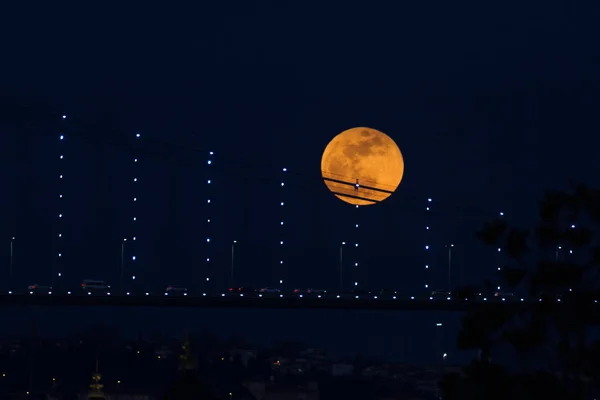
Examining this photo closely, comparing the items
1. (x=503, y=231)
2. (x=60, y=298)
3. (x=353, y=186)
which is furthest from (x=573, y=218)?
(x=353, y=186)

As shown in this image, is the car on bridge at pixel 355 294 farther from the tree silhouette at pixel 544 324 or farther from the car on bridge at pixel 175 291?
the tree silhouette at pixel 544 324

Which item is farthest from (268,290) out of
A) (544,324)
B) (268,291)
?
(544,324)

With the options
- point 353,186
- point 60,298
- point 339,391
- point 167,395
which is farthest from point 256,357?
point 167,395

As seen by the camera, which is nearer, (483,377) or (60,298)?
(483,377)

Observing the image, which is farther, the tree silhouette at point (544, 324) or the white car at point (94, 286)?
the white car at point (94, 286)

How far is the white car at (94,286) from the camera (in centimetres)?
7262

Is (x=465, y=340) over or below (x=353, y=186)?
below

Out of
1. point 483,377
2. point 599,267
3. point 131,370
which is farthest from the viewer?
point 131,370

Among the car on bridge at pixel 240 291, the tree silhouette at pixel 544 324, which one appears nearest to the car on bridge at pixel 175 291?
the car on bridge at pixel 240 291

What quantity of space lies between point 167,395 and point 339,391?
58.9 meters

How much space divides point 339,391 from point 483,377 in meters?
63.5

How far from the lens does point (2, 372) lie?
9569 cm

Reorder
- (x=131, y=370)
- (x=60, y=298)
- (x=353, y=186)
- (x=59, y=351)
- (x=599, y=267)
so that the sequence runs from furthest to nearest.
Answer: (x=59, y=351) → (x=131, y=370) → (x=353, y=186) → (x=60, y=298) → (x=599, y=267)

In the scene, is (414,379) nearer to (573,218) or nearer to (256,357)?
(256,357)
